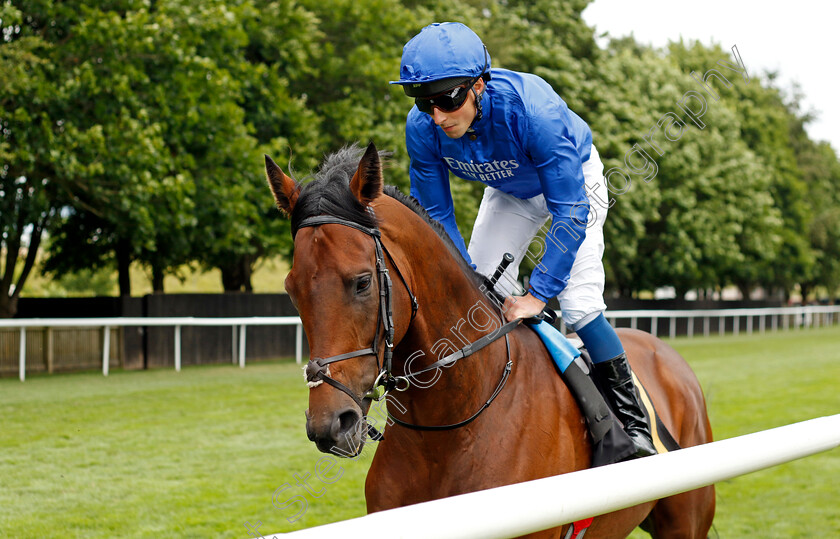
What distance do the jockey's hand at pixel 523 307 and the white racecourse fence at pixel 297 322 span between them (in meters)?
10.6

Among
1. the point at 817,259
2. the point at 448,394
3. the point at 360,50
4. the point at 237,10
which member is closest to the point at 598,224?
the point at 448,394

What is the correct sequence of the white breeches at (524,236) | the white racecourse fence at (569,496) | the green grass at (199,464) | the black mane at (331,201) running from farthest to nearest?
the green grass at (199,464) < the white breeches at (524,236) < the black mane at (331,201) < the white racecourse fence at (569,496)

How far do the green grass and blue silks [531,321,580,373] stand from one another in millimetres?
897

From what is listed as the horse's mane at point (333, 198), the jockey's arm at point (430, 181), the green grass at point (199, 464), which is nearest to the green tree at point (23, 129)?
the green grass at point (199, 464)

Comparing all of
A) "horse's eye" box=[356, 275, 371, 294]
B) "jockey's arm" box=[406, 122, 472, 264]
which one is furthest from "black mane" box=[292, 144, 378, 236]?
"jockey's arm" box=[406, 122, 472, 264]

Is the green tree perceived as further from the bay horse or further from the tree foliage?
the bay horse

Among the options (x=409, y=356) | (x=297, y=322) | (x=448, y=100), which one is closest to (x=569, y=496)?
(x=409, y=356)

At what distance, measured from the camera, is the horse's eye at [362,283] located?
2100 mm

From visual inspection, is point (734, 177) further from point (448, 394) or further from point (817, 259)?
point (448, 394)

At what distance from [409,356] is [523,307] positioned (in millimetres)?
592

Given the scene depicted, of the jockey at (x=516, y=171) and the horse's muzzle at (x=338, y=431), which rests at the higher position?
the jockey at (x=516, y=171)

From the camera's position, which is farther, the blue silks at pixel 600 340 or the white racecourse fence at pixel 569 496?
the blue silks at pixel 600 340

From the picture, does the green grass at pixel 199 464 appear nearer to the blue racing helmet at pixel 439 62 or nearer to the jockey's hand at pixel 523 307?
the jockey's hand at pixel 523 307

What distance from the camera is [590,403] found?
282 cm
